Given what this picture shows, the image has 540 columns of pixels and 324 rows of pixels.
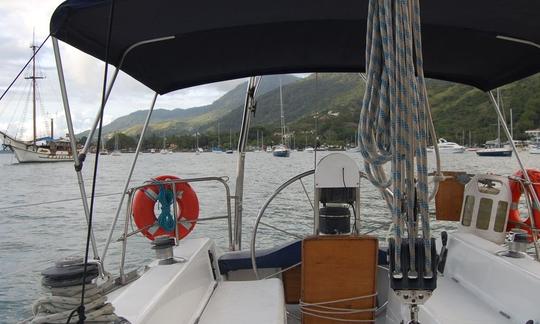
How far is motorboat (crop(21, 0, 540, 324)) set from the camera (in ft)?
4.42

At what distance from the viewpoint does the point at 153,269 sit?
2.62 meters

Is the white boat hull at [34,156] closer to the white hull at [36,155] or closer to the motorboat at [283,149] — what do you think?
the white hull at [36,155]

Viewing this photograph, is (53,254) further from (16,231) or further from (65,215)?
(65,215)

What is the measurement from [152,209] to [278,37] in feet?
5.37

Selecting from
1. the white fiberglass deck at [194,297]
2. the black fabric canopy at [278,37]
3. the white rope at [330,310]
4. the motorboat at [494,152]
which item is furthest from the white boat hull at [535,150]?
the white fiberglass deck at [194,297]

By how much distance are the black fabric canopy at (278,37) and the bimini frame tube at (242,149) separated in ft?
1.65

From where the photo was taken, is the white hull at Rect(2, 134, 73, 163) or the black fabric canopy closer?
the black fabric canopy

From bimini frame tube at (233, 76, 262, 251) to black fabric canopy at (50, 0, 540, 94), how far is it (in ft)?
1.65

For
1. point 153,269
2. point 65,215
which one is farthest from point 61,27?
point 65,215

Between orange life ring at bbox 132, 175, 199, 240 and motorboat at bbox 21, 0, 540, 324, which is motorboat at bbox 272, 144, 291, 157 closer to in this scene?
orange life ring at bbox 132, 175, 199, 240

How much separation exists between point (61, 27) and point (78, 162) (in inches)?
26.9

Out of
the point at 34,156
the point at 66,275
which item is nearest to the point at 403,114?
the point at 66,275

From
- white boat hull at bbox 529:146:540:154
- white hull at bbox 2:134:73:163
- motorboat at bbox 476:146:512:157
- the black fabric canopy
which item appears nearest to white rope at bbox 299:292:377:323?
the black fabric canopy

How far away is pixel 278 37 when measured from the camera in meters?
3.07
